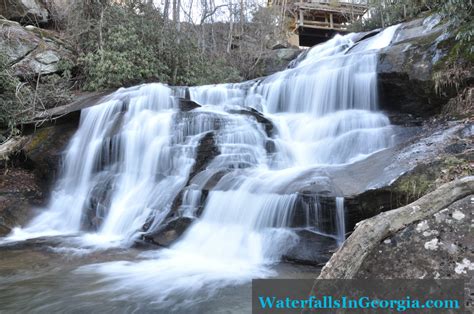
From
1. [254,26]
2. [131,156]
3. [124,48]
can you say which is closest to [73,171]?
[131,156]

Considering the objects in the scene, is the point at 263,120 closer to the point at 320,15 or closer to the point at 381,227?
the point at 381,227

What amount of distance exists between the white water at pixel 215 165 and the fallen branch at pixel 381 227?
217 centimetres

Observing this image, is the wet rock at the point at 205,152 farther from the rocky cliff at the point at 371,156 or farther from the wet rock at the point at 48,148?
the wet rock at the point at 48,148

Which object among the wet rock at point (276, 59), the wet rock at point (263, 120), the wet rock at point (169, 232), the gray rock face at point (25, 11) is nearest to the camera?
the wet rock at point (169, 232)

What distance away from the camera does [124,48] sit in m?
11.9

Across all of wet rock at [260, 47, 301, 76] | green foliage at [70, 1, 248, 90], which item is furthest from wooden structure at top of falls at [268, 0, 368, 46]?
green foliage at [70, 1, 248, 90]

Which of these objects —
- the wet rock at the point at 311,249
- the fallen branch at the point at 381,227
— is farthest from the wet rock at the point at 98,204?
the fallen branch at the point at 381,227

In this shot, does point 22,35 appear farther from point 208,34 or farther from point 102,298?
point 102,298

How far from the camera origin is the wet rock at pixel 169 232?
18.4 feet

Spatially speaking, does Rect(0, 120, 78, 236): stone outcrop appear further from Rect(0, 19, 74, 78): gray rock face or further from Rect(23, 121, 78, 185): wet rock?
Rect(0, 19, 74, 78): gray rock face

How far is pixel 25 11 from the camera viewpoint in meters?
12.7

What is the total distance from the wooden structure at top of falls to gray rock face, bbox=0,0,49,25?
11557 millimetres

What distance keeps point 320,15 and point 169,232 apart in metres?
19.6

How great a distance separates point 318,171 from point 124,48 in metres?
8.82
